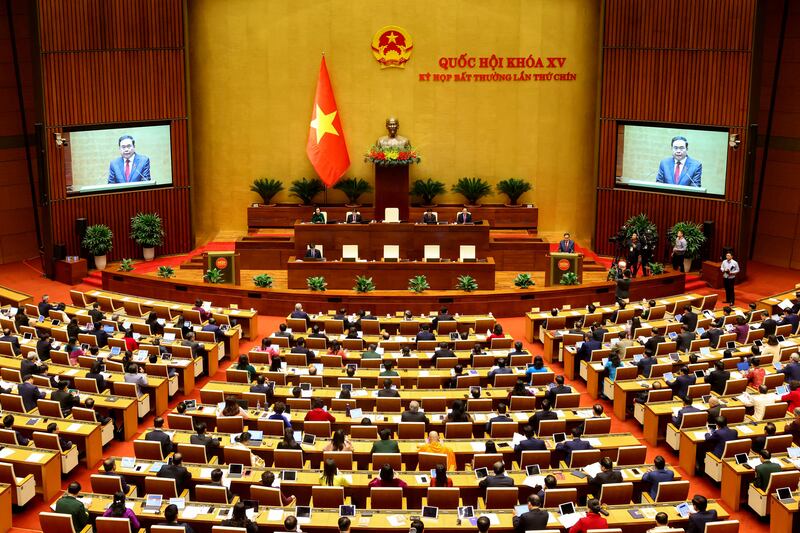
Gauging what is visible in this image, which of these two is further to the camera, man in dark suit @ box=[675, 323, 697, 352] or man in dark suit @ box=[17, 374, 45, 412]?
man in dark suit @ box=[675, 323, 697, 352]

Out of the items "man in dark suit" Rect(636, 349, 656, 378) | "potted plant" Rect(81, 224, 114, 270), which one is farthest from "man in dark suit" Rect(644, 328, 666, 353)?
"potted plant" Rect(81, 224, 114, 270)

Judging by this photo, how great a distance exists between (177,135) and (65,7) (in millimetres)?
4274

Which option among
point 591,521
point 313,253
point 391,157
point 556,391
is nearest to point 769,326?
point 556,391

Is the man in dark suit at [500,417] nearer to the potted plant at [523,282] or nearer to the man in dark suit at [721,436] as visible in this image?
the man in dark suit at [721,436]

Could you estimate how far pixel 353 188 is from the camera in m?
26.9

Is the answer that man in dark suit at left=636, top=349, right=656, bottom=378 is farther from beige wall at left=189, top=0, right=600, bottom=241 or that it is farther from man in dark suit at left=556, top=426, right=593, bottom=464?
beige wall at left=189, top=0, right=600, bottom=241

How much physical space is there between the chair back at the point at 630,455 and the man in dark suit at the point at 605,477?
0.80m

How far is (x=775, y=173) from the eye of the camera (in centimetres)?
2527

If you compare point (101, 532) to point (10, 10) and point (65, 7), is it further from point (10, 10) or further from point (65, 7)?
point (10, 10)

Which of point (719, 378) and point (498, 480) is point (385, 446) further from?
point (719, 378)

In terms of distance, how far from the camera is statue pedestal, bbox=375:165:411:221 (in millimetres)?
24750

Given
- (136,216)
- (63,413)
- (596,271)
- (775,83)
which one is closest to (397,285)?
(596,271)

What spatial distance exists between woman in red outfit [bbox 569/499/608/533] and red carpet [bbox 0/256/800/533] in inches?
108

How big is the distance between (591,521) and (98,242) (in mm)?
17035
